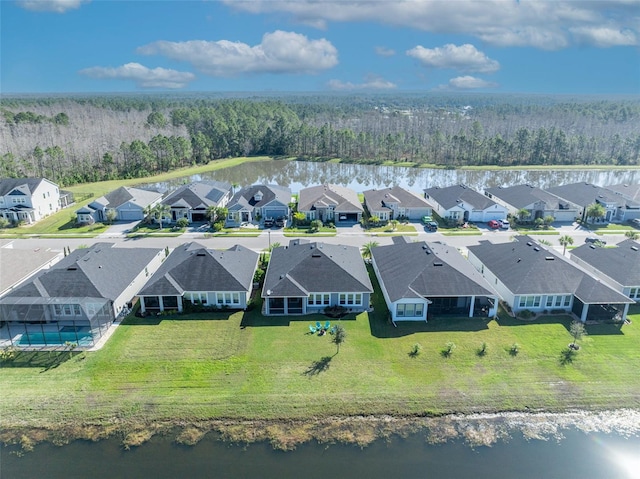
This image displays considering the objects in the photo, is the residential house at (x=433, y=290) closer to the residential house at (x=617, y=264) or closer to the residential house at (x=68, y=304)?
the residential house at (x=617, y=264)

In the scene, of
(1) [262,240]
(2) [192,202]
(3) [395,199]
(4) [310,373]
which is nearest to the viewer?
(4) [310,373]

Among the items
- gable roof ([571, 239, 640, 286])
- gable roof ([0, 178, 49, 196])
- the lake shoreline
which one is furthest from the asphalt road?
the lake shoreline

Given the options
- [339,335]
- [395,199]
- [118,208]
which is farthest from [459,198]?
[118,208]

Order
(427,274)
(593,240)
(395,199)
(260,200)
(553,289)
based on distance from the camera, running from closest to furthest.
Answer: (553,289)
(427,274)
(593,240)
(395,199)
(260,200)

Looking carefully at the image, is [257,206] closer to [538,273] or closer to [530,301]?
[538,273]

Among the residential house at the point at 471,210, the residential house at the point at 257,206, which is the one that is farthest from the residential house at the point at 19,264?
the residential house at the point at 471,210

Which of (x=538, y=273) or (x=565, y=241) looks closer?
(x=538, y=273)
